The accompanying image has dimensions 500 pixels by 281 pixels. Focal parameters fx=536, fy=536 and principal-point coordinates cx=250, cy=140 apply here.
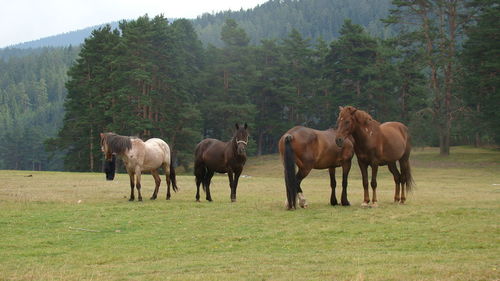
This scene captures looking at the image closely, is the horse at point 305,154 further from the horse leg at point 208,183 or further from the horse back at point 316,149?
the horse leg at point 208,183

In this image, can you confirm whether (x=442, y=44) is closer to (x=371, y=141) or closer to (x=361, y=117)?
(x=371, y=141)

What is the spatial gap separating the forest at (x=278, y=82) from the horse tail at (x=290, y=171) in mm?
36827

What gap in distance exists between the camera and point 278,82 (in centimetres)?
7394

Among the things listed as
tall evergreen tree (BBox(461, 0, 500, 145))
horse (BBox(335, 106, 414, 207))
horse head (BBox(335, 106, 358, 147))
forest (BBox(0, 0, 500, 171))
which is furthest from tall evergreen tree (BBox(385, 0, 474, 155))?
horse head (BBox(335, 106, 358, 147))

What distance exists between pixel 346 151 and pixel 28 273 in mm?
9649

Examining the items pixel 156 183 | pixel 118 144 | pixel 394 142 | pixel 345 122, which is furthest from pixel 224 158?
pixel 394 142

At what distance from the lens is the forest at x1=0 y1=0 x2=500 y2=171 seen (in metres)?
51.1

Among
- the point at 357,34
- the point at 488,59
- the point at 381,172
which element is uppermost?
the point at 357,34

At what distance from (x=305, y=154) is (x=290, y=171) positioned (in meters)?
0.94

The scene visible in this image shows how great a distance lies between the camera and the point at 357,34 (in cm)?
6556

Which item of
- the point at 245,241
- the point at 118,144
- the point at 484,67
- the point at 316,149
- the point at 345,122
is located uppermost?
the point at 484,67

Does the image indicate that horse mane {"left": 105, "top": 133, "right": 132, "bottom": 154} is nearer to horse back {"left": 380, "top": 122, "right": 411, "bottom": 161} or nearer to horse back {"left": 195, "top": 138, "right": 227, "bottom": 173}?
horse back {"left": 195, "top": 138, "right": 227, "bottom": 173}

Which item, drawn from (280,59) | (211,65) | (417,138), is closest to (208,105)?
(211,65)

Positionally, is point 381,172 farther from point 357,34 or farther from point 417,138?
point 357,34
